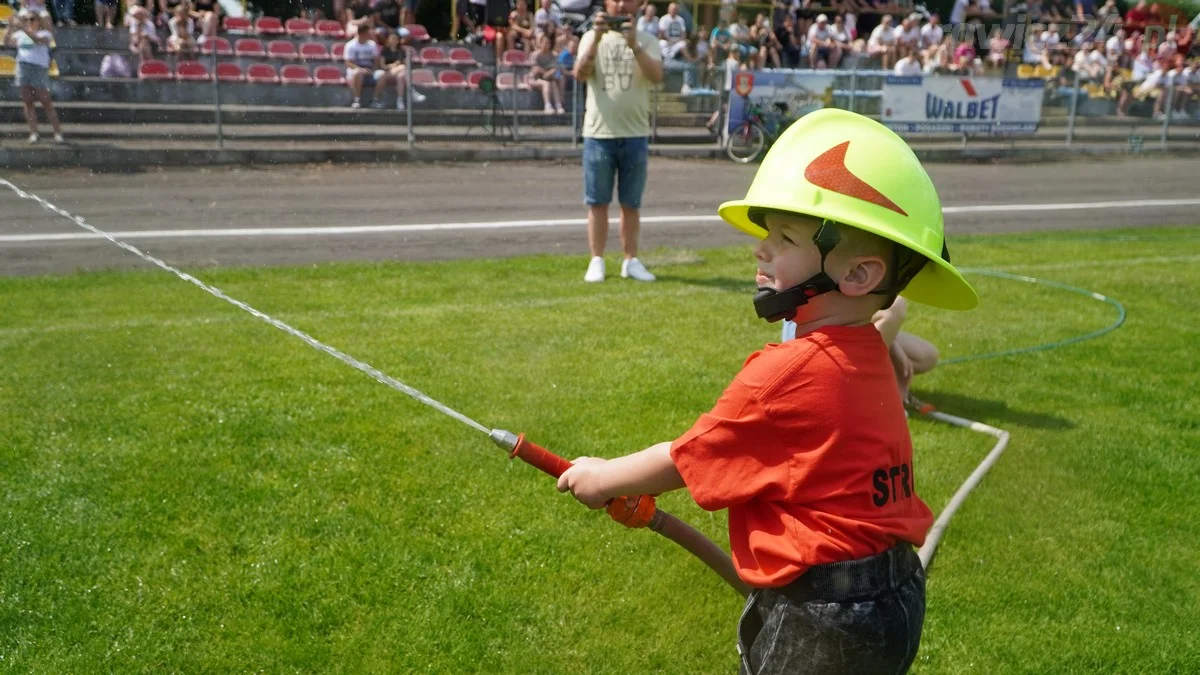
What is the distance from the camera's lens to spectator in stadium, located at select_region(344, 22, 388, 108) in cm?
2028

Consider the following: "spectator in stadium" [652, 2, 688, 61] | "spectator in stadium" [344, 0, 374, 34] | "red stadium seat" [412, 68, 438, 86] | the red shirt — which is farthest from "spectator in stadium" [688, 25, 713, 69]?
the red shirt

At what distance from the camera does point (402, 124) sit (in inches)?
799

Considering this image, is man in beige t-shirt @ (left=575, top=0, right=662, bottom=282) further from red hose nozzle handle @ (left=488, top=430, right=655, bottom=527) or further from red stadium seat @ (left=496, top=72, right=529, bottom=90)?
red stadium seat @ (left=496, top=72, right=529, bottom=90)

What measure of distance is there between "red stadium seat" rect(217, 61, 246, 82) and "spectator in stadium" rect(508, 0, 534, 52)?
6.16 m

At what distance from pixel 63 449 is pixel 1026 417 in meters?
4.96

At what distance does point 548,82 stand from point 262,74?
537 centimetres

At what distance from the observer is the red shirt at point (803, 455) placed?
7.95 feet

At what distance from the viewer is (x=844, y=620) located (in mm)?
2488

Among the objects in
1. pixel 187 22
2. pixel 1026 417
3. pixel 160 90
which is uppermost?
pixel 187 22

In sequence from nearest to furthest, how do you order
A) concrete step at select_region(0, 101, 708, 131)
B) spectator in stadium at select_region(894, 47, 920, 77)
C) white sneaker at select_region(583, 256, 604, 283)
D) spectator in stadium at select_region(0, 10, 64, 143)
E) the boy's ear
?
1. the boy's ear
2. white sneaker at select_region(583, 256, 604, 283)
3. spectator in stadium at select_region(0, 10, 64, 143)
4. concrete step at select_region(0, 101, 708, 131)
5. spectator in stadium at select_region(894, 47, 920, 77)

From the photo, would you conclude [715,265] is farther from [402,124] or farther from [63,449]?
[402,124]

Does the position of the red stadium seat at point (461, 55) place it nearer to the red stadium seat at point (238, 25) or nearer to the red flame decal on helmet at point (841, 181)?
the red stadium seat at point (238, 25)

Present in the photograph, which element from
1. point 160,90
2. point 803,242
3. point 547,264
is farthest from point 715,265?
point 160,90

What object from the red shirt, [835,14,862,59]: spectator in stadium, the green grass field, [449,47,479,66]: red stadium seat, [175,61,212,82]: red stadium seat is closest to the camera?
the red shirt
